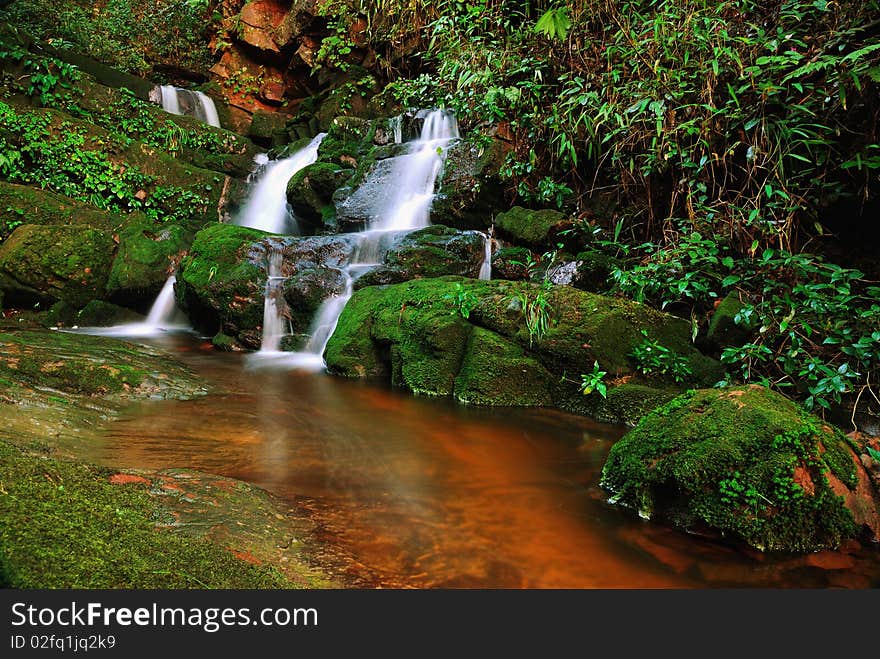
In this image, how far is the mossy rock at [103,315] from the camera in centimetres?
830

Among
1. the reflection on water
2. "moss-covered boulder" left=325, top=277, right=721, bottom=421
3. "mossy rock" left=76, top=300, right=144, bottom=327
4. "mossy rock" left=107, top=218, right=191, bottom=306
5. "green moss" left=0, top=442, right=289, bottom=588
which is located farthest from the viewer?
"mossy rock" left=107, top=218, right=191, bottom=306

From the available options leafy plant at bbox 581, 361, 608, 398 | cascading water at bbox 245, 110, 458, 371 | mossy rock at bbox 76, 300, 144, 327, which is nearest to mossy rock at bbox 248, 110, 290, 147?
Result: cascading water at bbox 245, 110, 458, 371

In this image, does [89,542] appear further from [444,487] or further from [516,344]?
[516,344]

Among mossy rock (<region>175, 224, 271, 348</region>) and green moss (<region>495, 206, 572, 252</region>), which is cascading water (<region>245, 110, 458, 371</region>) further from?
green moss (<region>495, 206, 572, 252</region>)

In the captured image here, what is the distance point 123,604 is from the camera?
4.07 ft

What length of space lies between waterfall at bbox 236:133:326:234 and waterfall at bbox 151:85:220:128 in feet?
12.5

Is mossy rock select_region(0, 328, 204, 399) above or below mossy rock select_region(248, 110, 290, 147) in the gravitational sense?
below

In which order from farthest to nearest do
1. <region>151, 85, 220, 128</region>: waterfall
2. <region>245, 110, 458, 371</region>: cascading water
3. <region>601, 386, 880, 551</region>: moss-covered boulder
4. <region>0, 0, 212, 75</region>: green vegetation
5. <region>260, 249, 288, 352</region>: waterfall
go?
<region>0, 0, 212, 75</region>: green vegetation
<region>151, 85, 220, 128</region>: waterfall
<region>260, 249, 288, 352</region>: waterfall
<region>245, 110, 458, 371</region>: cascading water
<region>601, 386, 880, 551</region>: moss-covered boulder

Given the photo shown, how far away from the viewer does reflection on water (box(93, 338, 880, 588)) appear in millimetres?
2238

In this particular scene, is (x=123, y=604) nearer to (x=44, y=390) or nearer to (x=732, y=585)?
(x=732, y=585)

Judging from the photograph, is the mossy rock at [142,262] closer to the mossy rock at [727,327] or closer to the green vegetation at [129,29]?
the mossy rock at [727,327]

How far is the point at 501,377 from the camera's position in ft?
16.1

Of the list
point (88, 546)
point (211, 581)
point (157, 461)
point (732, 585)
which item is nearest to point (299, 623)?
point (211, 581)

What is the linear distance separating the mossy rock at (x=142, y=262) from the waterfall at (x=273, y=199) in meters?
2.41
